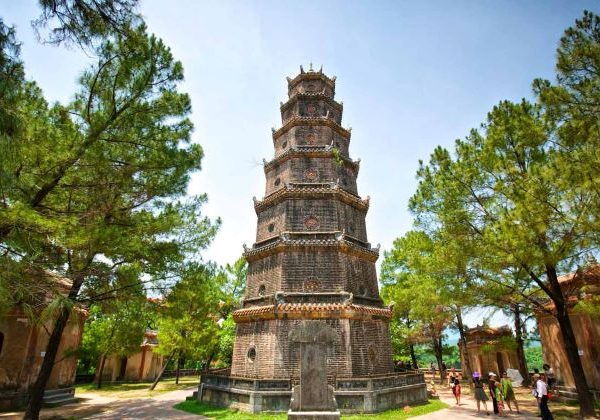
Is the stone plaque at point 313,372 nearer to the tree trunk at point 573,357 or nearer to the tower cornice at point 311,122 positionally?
the tree trunk at point 573,357

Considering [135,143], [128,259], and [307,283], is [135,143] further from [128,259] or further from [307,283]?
[307,283]

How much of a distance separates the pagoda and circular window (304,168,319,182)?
0.05 metres

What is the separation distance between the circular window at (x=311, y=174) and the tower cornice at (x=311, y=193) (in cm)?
56

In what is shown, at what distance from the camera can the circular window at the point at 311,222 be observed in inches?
641

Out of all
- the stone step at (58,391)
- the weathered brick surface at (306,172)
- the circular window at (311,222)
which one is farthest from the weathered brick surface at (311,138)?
the stone step at (58,391)

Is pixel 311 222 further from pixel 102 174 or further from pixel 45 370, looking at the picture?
pixel 45 370

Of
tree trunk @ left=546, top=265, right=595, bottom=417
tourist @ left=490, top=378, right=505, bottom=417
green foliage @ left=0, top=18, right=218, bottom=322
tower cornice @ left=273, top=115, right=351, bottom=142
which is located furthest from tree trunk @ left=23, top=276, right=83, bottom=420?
tree trunk @ left=546, top=265, right=595, bottom=417

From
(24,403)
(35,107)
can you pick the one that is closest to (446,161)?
(35,107)

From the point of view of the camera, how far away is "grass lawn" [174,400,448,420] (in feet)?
38.3

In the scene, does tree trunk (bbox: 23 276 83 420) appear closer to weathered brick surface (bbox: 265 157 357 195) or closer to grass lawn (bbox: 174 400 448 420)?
grass lawn (bbox: 174 400 448 420)

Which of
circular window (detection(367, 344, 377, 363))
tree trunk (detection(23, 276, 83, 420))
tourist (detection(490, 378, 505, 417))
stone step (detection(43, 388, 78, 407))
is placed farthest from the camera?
stone step (detection(43, 388, 78, 407))

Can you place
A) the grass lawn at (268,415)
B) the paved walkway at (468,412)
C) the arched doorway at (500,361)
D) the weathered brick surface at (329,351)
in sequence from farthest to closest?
the arched doorway at (500,361) < the weathered brick surface at (329,351) < the paved walkway at (468,412) < the grass lawn at (268,415)

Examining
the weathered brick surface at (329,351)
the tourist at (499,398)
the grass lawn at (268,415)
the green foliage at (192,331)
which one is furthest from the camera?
the green foliage at (192,331)

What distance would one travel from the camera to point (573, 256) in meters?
10.2
